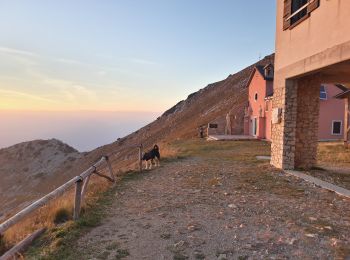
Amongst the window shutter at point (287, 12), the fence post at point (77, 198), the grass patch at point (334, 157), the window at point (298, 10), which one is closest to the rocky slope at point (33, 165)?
the grass patch at point (334, 157)

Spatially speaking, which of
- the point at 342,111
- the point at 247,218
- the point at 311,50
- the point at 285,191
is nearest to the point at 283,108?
the point at 311,50

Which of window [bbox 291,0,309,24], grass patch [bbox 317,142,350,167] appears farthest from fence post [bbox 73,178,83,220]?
grass patch [bbox 317,142,350,167]

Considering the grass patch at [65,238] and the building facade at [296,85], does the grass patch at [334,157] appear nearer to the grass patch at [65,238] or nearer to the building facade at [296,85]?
the building facade at [296,85]

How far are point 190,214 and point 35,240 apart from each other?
3.29 meters

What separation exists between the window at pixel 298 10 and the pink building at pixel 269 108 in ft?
62.4

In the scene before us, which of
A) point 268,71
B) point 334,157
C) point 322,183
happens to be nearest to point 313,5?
point 322,183

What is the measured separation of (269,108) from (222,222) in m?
28.2

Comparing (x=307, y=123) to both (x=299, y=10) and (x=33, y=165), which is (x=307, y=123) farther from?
(x=33, y=165)

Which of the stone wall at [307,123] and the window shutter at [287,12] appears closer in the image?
the window shutter at [287,12]

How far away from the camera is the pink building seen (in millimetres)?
34062

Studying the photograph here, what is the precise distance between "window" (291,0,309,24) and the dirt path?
5.99 meters

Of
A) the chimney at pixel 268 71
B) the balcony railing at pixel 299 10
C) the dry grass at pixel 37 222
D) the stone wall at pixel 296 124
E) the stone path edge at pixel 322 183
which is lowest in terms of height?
the dry grass at pixel 37 222

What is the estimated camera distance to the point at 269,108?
34.6 meters

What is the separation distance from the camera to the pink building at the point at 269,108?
34.1 metres
